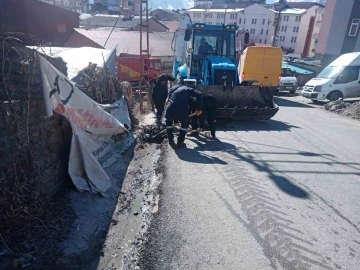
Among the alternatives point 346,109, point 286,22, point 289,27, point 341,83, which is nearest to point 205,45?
point 346,109

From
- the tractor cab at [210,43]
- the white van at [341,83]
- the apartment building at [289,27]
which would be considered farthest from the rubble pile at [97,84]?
the apartment building at [289,27]

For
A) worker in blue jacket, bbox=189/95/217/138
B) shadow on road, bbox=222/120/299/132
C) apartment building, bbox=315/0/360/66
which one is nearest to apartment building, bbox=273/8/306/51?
apartment building, bbox=315/0/360/66

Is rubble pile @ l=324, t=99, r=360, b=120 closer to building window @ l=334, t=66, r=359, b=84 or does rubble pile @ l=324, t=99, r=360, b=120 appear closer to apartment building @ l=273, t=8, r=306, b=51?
building window @ l=334, t=66, r=359, b=84

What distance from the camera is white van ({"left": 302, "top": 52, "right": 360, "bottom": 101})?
1420cm

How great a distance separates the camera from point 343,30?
2552 centimetres

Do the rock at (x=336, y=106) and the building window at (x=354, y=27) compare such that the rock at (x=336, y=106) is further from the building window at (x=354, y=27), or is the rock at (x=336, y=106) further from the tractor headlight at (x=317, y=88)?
the building window at (x=354, y=27)

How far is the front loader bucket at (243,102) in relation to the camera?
8.24 metres

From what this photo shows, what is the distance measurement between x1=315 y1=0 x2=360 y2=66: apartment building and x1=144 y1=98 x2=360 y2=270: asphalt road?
22746 millimetres

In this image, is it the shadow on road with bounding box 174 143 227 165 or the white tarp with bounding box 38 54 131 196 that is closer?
the white tarp with bounding box 38 54 131 196

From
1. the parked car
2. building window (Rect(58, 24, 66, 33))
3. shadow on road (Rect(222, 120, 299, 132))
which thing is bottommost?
the parked car

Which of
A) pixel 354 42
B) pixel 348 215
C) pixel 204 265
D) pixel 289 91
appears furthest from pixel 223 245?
pixel 354 42

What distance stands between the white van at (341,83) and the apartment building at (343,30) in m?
13.1

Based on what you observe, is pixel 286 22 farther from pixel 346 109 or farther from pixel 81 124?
pixel 81 124

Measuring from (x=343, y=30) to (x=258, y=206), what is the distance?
27.4 meters
